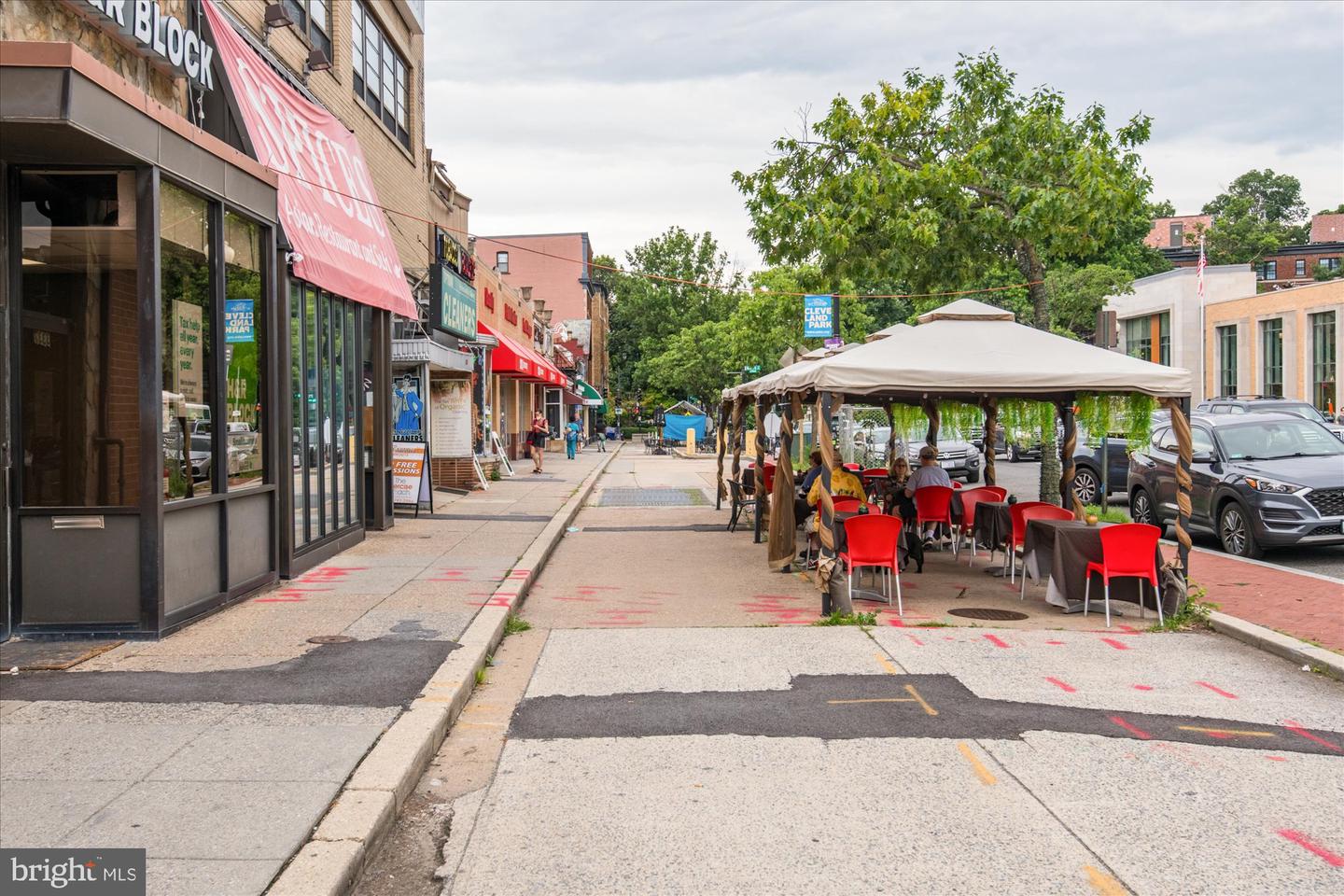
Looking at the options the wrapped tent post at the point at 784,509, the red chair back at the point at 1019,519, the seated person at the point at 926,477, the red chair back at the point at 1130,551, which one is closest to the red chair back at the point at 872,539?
the red chair back at the point at 1130,551

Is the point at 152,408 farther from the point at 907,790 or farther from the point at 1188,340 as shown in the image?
the point at 1188,340

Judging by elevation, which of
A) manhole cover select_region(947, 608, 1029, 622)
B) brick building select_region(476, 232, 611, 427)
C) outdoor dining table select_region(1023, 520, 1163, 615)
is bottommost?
manhole cover select_region(947, 608, 1029, 622)

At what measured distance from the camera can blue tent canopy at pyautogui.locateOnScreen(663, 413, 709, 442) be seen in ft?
179

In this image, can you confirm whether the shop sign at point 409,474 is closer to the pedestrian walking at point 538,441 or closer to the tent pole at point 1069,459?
the tent pole at point 1069,459

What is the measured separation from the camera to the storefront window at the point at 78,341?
7.79 m

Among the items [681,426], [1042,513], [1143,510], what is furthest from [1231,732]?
[681,426]

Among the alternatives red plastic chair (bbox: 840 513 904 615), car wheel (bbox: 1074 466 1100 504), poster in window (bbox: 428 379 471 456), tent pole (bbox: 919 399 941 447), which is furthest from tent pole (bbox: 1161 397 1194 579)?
poster in window (bbox: 428 379 471 456)

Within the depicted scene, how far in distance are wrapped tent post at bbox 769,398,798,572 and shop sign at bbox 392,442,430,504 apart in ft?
22.5

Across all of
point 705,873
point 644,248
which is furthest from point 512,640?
point 644,248

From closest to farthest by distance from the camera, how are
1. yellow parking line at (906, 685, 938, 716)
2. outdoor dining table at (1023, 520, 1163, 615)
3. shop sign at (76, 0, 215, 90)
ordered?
yellow parking line at (906, 685, 938, 716) → shop sign at (76, 0, 215, 90) → outdoor dining table at (1023, 520, 1163, 615)

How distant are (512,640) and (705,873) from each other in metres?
4.74

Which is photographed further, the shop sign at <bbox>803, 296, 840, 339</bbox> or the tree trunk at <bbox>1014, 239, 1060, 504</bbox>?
the shop sign at <bbox>803, 296, 840, 339</bbox>

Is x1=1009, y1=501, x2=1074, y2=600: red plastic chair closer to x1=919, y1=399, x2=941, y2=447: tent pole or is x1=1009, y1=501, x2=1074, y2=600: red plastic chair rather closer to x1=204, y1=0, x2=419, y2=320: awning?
x1=919, y1=399, x2=941, y2=447: tent pole

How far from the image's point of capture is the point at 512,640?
8727 millimetres
